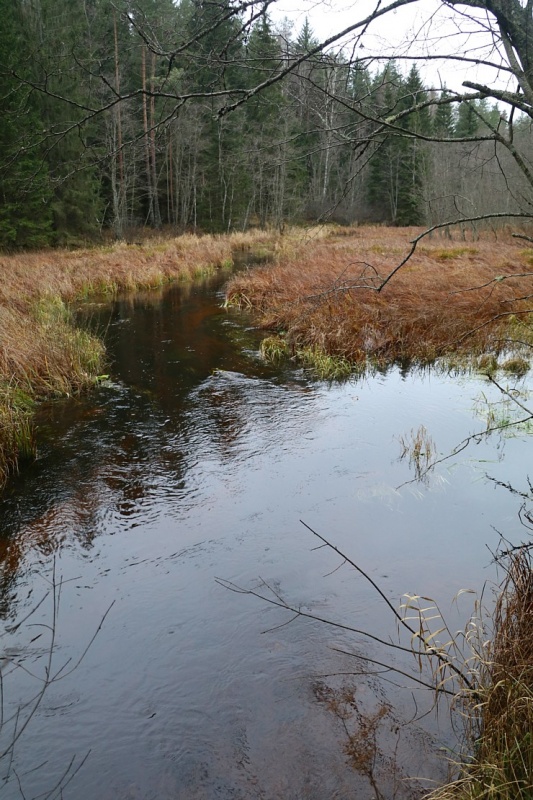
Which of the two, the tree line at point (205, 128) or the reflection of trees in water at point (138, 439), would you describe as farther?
the reflection of trees in water at point (138, 439)

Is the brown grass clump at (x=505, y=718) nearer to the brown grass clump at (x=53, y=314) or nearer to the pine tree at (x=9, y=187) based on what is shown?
the brown grass clump at (x=53, y=314)

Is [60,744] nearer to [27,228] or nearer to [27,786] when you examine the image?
[27,786]

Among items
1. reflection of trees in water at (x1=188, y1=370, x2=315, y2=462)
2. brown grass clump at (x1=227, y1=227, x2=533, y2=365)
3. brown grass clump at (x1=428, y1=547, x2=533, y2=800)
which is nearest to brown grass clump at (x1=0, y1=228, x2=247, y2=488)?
reflection of trees in water at (x1=188, y1=370, x2=315, y2=462)

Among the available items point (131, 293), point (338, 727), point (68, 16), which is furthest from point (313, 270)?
point (68, 16)

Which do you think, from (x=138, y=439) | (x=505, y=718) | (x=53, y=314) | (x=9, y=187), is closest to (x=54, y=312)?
(x=53, y=314)

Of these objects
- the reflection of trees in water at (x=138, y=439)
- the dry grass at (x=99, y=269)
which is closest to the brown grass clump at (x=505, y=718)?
the reflection of trees in water at (x=138, y=439)

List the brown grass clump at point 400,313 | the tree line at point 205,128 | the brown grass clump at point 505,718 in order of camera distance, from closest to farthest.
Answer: the brown grass clump at point 505,718 → the tree line at point 205,128 → the brown grass clump at point 400,313

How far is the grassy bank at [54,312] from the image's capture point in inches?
261

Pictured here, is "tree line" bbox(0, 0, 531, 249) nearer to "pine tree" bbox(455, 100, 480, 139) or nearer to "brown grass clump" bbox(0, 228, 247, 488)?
"pine tree" bbox(455, 100, 480, 139)

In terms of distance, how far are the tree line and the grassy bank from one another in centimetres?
236

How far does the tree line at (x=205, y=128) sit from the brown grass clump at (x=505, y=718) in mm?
2298

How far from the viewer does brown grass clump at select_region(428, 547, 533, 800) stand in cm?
219

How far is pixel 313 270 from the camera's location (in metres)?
14.2

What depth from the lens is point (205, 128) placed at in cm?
3200
